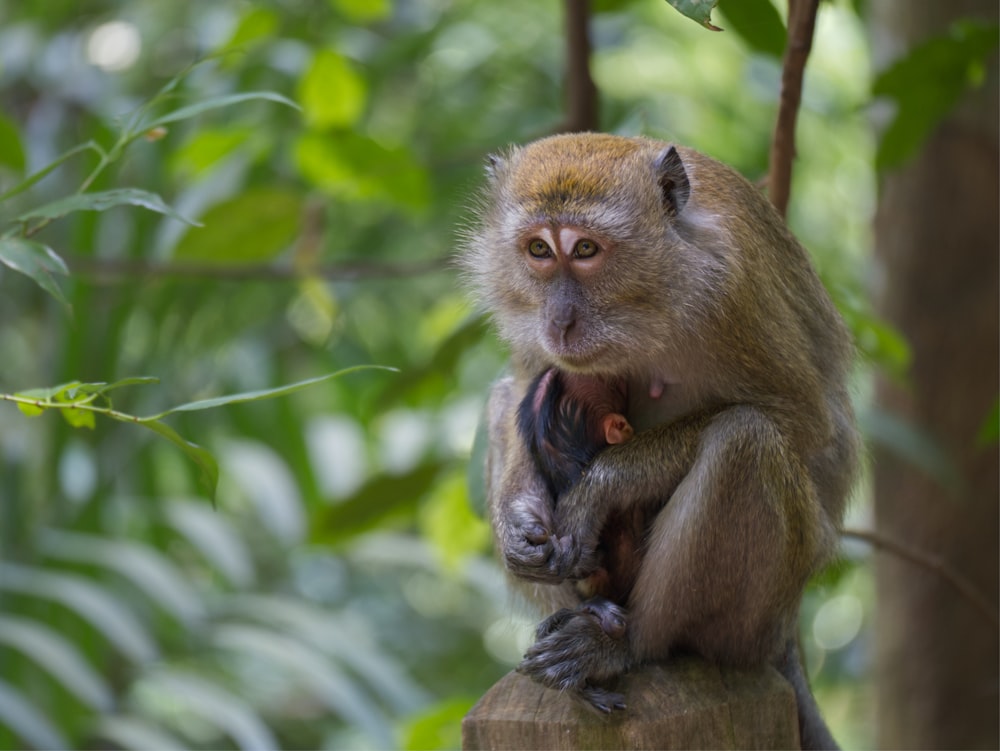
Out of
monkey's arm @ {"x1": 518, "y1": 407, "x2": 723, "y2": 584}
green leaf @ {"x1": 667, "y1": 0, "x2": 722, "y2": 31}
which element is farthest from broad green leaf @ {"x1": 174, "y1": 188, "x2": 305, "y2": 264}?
green leaf @ {"x1": 667, "y1": 0, "x2": 722, "y2": 31}

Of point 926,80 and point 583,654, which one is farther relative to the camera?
point 926,80

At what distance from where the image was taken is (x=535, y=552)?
3094 millimetres

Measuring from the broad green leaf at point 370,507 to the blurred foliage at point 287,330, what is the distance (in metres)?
0.01

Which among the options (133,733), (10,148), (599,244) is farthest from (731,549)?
(133,733)

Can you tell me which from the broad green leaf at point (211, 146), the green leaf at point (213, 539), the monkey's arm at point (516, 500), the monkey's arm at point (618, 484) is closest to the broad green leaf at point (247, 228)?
the broad green leaf at point (211, 146)

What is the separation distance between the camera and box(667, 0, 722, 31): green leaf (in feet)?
Result: 8.16

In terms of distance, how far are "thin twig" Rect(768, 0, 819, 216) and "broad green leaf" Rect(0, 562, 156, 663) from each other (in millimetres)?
3670

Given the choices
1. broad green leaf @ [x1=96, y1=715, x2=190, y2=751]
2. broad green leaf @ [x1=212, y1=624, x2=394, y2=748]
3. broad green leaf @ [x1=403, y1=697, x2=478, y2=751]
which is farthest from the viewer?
broad green leaf @ [x1=212, y1=624, x2=394, y2=748]

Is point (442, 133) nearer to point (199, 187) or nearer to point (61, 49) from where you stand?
point (199, 187)

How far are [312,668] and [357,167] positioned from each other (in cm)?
244

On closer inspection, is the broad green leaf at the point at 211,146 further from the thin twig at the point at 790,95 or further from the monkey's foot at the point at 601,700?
the monkey's foot at the point at 601,700

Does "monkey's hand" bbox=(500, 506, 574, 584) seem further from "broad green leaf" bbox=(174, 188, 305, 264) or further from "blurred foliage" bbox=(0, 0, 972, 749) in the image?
"broad green leaf" bbox=(174, 188, 305, 264)

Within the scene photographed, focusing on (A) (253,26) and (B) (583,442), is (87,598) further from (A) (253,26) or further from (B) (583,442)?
(B) (583,442)

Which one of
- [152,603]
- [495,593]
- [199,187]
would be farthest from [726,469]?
[152,603]
